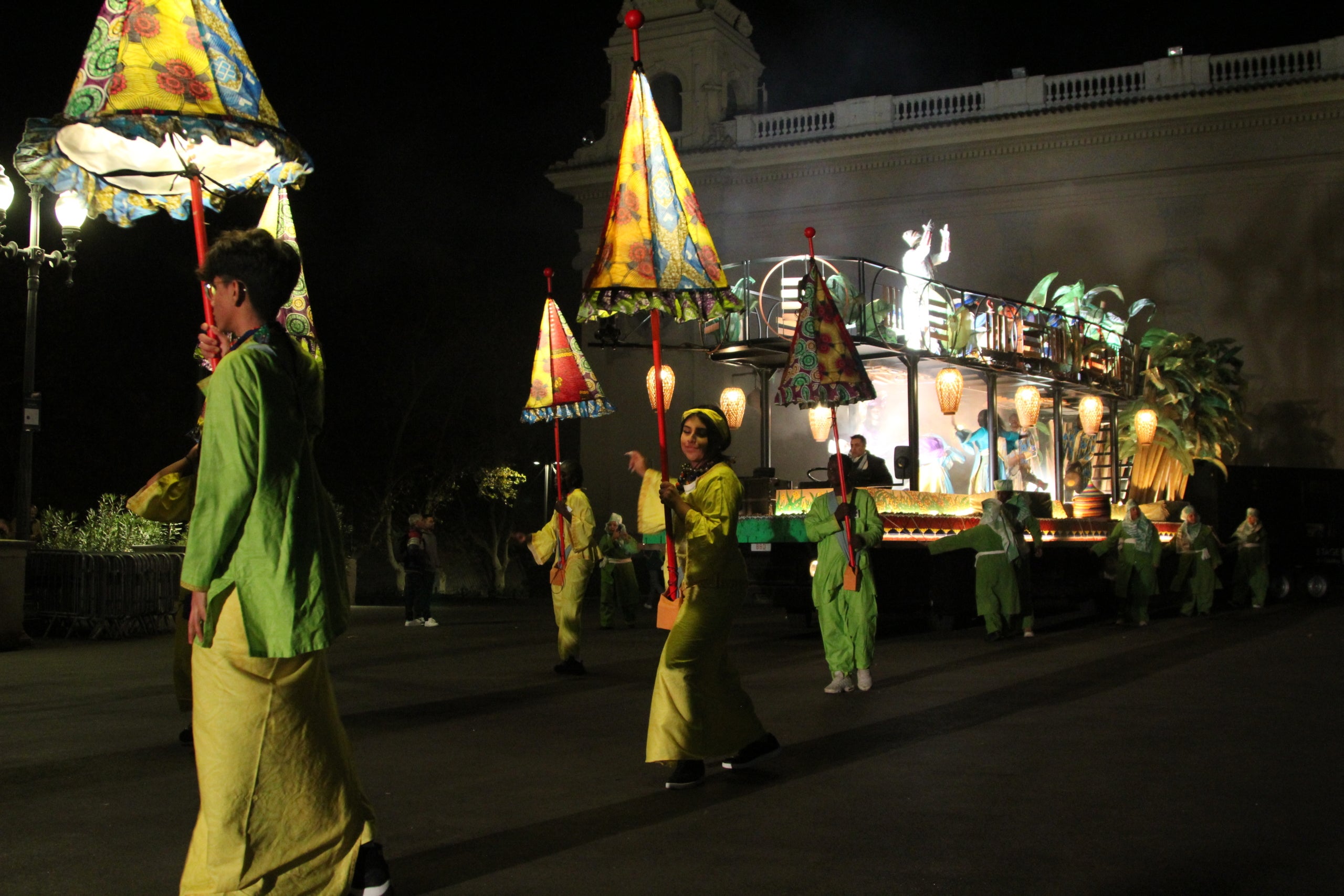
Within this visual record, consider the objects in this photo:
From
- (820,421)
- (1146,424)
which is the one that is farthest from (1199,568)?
(820,421)

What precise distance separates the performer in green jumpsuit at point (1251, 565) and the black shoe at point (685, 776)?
661 inches

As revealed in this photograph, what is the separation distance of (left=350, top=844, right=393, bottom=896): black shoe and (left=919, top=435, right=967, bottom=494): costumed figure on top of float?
16.6 m

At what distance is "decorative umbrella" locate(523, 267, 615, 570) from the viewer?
12258 millimetres

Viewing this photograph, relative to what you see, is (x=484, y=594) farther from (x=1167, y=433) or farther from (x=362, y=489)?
(x=1167, y=433)

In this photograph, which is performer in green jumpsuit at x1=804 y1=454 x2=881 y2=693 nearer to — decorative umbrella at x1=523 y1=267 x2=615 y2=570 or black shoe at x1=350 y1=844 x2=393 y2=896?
decorative umbrella at x1=523 y1=267 x2=615 y2=570

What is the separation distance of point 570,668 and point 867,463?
226 inches

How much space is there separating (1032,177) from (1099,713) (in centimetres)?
2286

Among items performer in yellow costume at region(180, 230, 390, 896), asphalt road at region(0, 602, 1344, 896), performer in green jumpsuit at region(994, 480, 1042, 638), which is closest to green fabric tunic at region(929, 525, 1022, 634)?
performer in green jumpsuit at region(994, 480, 1042, 638)

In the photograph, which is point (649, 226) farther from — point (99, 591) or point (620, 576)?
point (620, 576)

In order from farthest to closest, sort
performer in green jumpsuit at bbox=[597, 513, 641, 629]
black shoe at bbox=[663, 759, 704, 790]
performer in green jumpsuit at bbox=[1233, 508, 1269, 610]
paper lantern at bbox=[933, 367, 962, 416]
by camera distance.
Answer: performer in green jumpsuit at bbox=[1233, 508, 1269, 610]
performer in green jumpsuit at bbox=[597, 513, 641, 629]
paper lantern at bbox=[933, 367, 962, 416]
black shoe at bbox=[663, 759, 704, 790]

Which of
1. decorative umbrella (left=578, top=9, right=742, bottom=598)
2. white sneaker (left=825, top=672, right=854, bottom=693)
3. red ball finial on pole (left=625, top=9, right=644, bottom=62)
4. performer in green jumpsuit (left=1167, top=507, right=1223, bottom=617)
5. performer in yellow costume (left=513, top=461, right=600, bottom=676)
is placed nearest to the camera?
red ball finial on pole (left=625, top=9, right=644, bottom=62)

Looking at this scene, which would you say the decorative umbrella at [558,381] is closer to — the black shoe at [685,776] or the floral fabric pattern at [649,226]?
the floral fabric pattern at [649,226]

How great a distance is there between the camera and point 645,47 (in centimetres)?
3312

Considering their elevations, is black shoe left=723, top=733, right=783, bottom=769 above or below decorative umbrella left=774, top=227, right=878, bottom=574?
below
